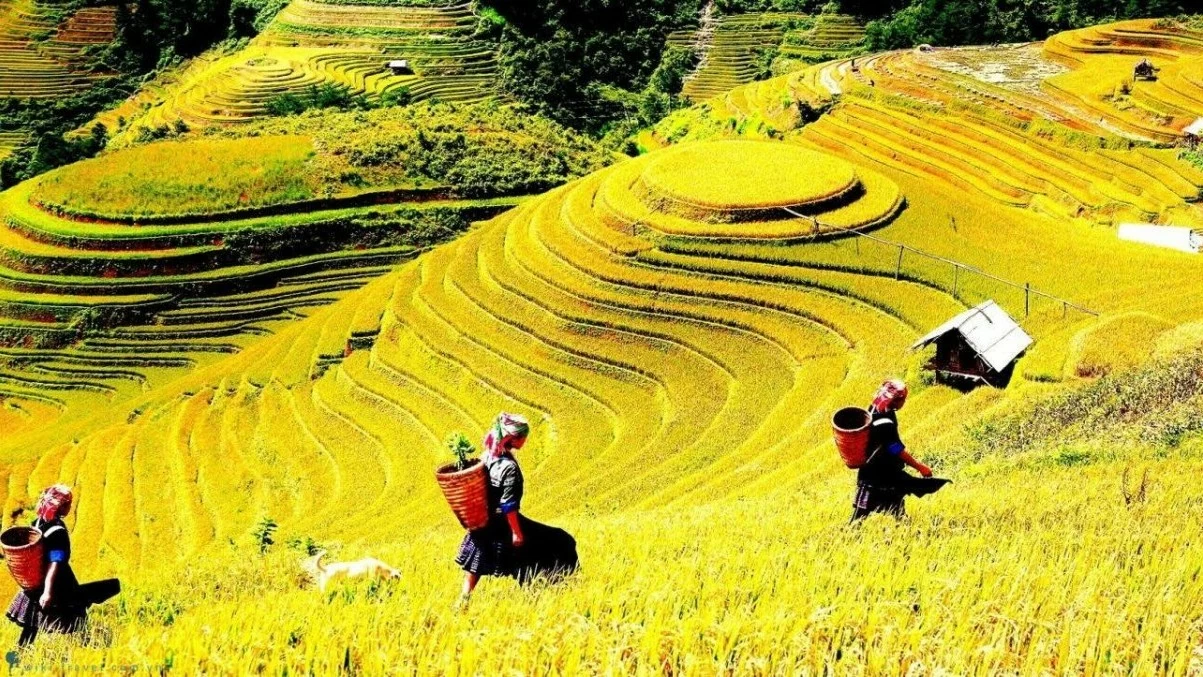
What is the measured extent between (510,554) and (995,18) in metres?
62.3

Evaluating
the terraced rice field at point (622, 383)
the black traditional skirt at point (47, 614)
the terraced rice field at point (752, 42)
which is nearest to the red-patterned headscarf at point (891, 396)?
the terraced rice field at point (622, 383)

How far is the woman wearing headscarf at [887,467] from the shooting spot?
286 inches

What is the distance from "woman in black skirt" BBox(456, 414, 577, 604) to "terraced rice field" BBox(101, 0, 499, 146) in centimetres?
5071

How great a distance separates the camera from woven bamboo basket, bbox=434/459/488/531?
5969mm

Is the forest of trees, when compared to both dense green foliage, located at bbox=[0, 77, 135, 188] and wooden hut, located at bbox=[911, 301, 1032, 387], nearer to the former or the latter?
dense green foliage, located at bbox=[0, 77, 135, 188]

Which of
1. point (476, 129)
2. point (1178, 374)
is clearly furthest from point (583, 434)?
point (476, 129)

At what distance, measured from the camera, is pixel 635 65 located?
216ft

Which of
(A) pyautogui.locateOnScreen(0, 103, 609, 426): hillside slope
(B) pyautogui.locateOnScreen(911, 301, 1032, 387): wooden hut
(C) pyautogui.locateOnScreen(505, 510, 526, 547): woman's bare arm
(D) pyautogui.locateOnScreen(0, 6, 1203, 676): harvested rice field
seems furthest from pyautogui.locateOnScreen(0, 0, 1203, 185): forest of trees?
(C) pyautogui.locateOnScreen(505, 510, 526, 547): woman's bare arm

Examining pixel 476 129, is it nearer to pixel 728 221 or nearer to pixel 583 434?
pixel 728 221

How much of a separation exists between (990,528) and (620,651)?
3974 mm

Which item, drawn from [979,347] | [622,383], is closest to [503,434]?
[979,347]

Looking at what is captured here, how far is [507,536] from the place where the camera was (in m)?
6.25

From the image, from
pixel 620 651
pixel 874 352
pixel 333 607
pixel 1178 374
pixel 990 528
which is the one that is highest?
pixel 620 651

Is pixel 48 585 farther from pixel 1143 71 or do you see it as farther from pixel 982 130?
pixel 1143 71
